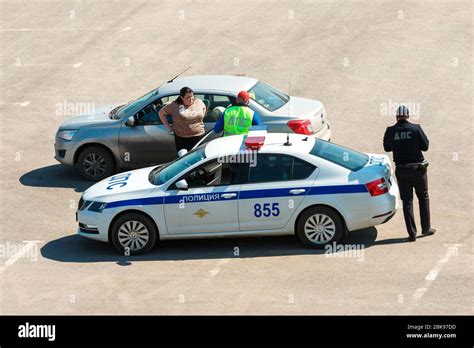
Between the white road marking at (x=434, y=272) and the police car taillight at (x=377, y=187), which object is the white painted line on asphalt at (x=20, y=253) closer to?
the police car taillight at (x=377, y=187)

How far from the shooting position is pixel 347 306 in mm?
12656

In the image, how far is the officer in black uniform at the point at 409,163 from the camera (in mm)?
15031

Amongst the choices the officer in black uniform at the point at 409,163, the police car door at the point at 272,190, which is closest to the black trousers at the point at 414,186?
the officer in black uniform at the point at 409,163

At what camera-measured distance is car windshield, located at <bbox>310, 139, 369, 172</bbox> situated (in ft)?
48.7

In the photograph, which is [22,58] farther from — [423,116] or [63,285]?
[63,285]

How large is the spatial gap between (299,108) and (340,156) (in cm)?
332

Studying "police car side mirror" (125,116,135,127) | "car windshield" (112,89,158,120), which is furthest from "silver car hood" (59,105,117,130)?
"police car side mirror" (125,116,135,127)

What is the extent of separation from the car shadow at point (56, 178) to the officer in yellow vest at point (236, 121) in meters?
3.13

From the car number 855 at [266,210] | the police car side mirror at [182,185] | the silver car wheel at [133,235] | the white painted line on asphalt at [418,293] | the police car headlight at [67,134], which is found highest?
the police car headlight at [67,134]

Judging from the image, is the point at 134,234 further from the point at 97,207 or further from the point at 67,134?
the point at 67,134

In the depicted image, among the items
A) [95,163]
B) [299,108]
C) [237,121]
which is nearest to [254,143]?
[237,121]

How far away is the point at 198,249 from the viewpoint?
49.8 feet

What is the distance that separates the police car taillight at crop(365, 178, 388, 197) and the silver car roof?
13.5 ft
